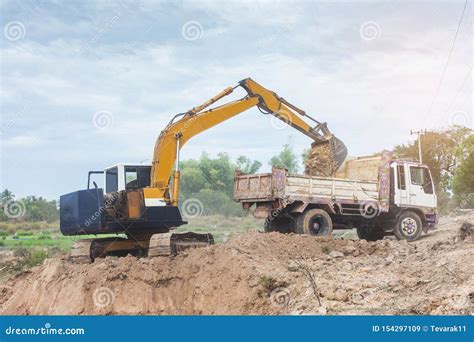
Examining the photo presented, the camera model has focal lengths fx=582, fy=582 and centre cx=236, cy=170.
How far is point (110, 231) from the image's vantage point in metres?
12.9

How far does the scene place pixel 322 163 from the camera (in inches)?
709

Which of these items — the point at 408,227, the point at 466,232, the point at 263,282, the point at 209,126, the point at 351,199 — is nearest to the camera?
the point at 263,282

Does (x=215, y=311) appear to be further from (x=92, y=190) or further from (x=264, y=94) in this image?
(x=264, y=94)

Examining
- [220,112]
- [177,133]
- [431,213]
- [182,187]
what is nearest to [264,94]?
[220,112]

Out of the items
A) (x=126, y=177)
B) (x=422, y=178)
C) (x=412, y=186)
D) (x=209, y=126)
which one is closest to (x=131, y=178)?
(x=126, y=177)

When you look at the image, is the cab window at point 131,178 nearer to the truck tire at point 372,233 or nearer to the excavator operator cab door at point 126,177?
the excavator operator cab door at point 126,177

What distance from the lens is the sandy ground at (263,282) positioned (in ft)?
28.9

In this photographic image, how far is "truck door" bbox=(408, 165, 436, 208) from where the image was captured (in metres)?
18.6

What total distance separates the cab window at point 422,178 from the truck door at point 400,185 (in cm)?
35

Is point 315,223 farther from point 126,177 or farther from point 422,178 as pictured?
point 126,177

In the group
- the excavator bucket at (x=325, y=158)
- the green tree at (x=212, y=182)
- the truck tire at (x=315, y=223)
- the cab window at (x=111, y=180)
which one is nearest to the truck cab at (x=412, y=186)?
the excavator bucket at (x=325, y=158)

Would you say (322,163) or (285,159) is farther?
(285,159)

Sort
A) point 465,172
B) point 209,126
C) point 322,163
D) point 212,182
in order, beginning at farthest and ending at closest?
point 212,182
point 465,172
point 322,163
point 209,126

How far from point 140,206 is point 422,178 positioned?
1010 centimetres
